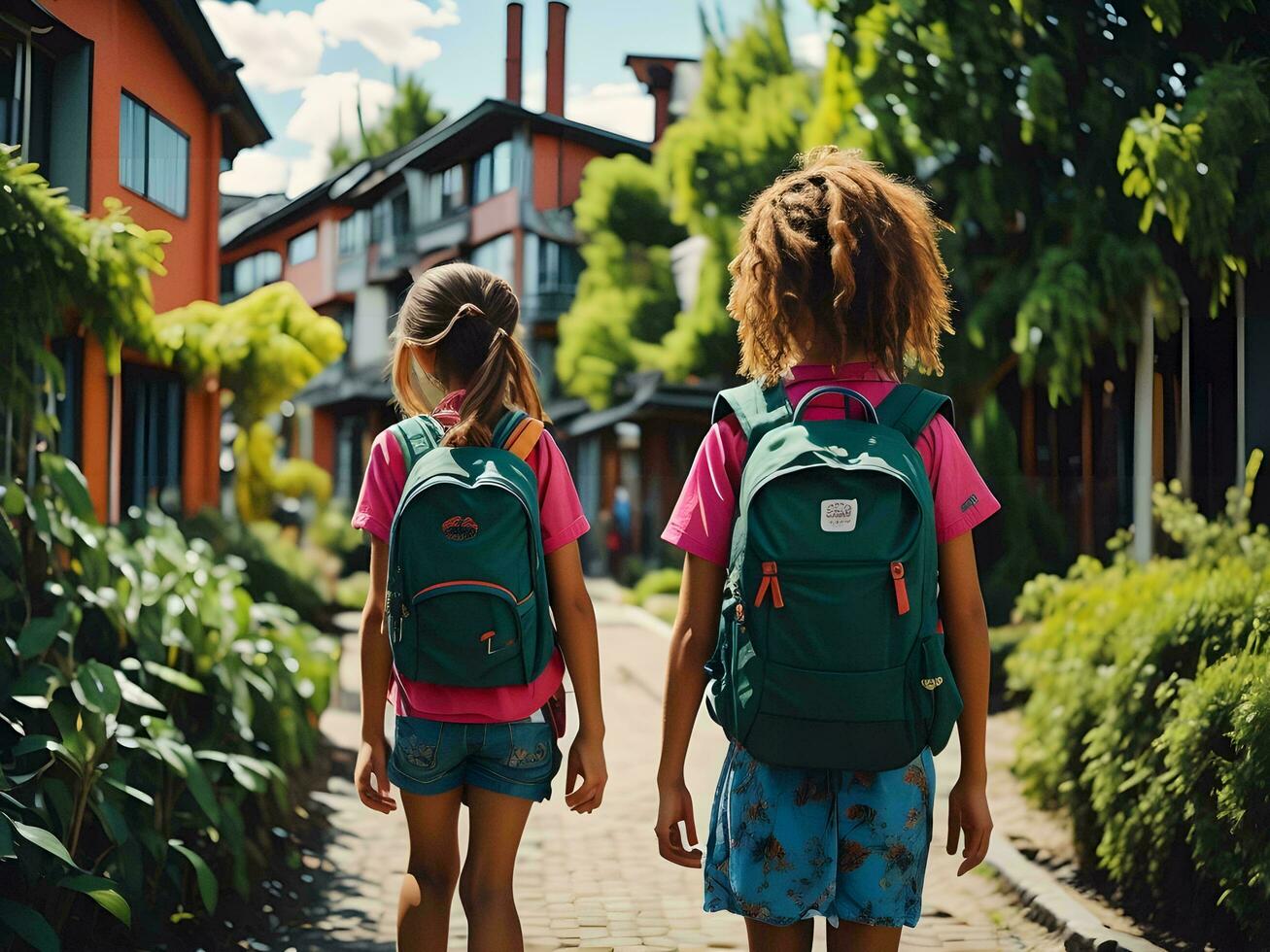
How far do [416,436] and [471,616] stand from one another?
45 cm

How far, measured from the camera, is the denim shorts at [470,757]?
2814 mm

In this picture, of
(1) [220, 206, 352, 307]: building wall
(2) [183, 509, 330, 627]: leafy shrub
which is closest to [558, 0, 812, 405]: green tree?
(2) [183, 509, 330, 627]: leafy shrub

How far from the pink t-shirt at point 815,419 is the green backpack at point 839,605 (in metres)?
0.12

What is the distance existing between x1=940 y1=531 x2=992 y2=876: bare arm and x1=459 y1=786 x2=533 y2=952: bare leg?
952 millimetres

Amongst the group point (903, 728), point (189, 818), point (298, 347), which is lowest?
point (189, 818)

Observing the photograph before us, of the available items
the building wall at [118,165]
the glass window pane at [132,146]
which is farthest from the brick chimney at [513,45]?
the glass window pane at [132,146]

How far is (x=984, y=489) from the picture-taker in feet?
8.03

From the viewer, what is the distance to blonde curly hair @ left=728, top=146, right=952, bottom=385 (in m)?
2.42

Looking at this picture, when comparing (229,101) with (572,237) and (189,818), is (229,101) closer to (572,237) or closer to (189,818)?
(572,237)

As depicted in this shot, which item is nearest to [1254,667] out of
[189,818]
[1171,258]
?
[1171,258]

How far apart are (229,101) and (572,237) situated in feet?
6.36

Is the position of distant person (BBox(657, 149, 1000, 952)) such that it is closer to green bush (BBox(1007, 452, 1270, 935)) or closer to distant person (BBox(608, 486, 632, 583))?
green bush (BBox(1007, 452, 1270, 935))

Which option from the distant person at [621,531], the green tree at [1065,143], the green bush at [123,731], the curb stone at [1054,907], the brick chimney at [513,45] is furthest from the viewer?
the distant person at [621,531]

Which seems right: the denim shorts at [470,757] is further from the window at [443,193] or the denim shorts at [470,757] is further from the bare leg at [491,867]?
the window at [443,193]
